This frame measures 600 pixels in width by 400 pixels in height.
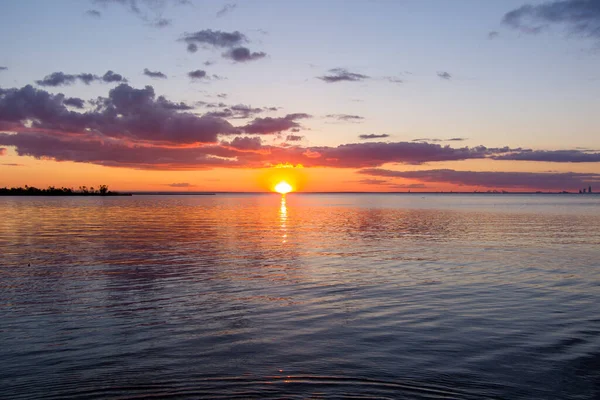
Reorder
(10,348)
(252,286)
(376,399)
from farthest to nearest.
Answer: (252,286) → (10,348) → (376,399)

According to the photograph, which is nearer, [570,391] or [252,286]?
[570,391]

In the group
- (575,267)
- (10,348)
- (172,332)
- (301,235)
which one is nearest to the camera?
(10,348)

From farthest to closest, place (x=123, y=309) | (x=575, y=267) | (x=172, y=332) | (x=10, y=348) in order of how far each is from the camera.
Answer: (x=575, y=267), (x=123, y=309), (x=172, y=332), (x=10, y=348)

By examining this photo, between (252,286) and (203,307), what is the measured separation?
5082 millimetres

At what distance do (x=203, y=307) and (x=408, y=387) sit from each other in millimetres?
10781

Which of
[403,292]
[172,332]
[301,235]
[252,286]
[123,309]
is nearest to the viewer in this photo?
[172,332]

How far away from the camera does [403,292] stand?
75.1 feet

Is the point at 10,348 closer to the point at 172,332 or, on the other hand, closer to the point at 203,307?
the point at 172,332

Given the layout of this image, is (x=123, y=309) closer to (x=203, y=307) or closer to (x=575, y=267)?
(x=203, y=307)

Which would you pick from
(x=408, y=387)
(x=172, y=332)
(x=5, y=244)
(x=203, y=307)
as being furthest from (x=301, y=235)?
(x=408, y=387)

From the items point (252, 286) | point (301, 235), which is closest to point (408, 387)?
point (252, 286)

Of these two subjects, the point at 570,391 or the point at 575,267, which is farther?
the point at 575,267

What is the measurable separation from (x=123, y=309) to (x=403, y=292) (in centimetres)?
1275

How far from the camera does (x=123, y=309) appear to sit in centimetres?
1972
